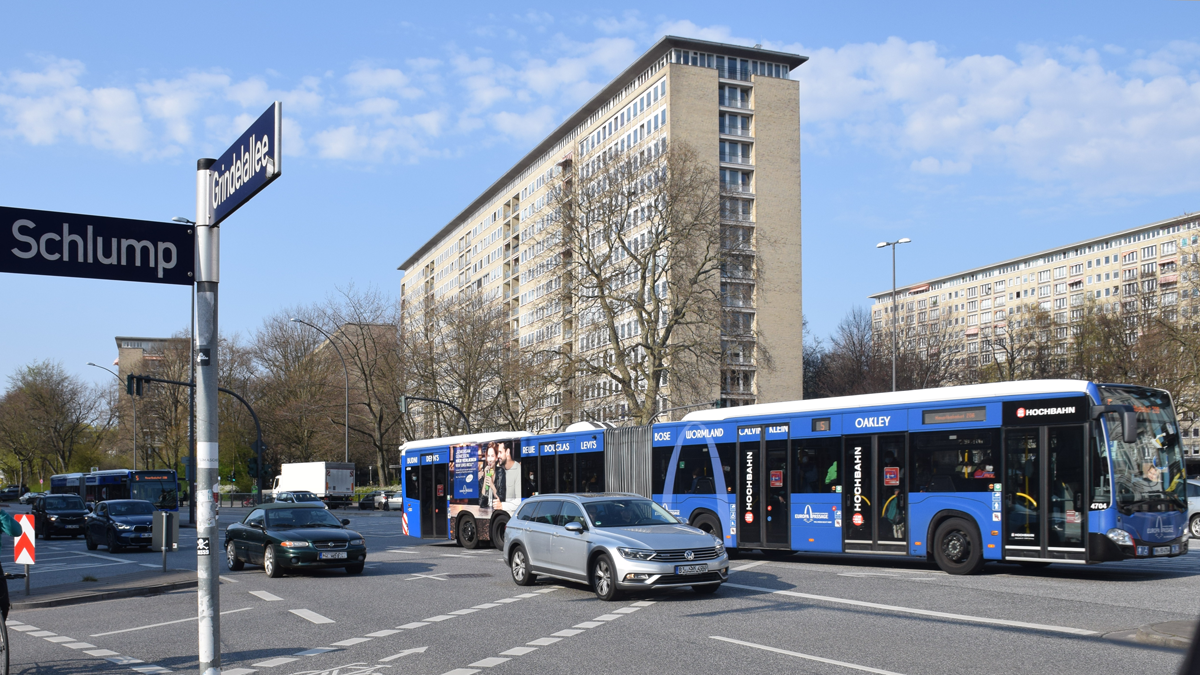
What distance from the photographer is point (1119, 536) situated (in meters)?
15.2

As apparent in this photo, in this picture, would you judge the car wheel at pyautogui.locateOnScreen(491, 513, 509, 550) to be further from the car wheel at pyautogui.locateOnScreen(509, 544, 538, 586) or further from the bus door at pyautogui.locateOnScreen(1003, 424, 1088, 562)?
the bus door at pyautogui.locateOnScreen(1003, 424, 1088, 562)

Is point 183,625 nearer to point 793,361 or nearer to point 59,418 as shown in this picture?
point 793,361

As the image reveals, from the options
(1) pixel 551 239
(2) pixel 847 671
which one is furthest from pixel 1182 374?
(2) pixel 847 671

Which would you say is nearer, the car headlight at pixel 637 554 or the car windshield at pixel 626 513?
the car headlight at pixel 637 554

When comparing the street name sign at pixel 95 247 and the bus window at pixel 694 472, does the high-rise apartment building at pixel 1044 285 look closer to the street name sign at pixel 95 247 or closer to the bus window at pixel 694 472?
the bus window at pixel 694 472

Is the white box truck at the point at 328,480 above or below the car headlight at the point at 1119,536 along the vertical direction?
Answer: below

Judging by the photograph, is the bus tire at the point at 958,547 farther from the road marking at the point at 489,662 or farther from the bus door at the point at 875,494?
the road marking at the point at 489,662

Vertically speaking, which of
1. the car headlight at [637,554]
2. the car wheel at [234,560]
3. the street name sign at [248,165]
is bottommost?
the car wheel at [234,560]

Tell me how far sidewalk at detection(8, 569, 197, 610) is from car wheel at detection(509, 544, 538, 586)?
6.14 metres

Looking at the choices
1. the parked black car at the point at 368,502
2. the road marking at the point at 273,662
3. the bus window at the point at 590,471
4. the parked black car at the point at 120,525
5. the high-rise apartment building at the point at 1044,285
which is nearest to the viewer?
the road marking at the point at 273,662

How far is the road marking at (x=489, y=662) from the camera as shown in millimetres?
9375

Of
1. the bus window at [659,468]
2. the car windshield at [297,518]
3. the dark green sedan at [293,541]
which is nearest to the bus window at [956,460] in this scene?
the bus window at [659,468]

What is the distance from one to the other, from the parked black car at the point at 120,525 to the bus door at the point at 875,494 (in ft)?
68.7

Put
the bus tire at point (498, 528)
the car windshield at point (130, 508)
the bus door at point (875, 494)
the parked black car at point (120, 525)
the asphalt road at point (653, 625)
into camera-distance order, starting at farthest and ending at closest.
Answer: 1. the car windshield at point (130, 508)
2. the parked black car at point (120, 525)
3. the bus tire at point (498, 528)
4. the bus door at point (875, 494)
5. the asphalt road at point (653, 625)
